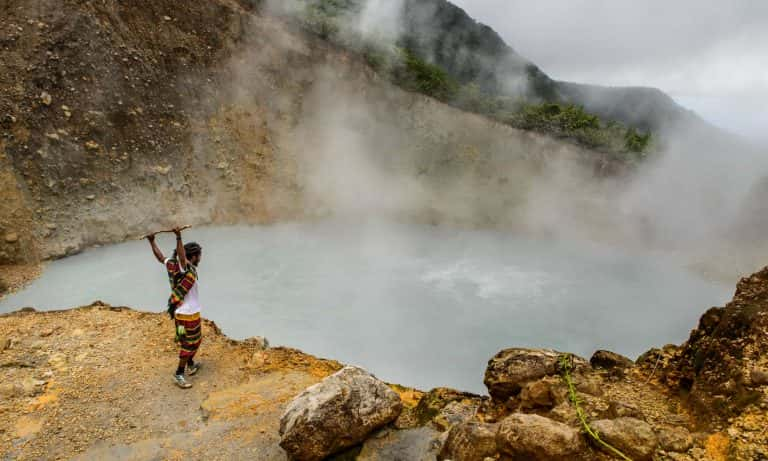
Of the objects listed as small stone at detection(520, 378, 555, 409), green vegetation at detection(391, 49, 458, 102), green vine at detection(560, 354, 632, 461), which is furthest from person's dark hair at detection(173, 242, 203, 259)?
green vegetation at detection(391, 49, 458, 102)

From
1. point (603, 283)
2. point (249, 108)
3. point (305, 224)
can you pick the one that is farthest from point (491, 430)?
point (249, 108)

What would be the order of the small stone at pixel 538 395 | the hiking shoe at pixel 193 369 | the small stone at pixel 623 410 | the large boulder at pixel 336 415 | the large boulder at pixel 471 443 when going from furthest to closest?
the hiking shoe at pixel 193 369 < the small stone at pixel 538 395 < the large boulder at pixel 336 415 < the small stone at pixel 623 410 < the large boulder at pixel 471 443

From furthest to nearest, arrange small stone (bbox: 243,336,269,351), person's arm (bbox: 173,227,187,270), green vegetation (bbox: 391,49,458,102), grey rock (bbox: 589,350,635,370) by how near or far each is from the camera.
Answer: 1. green vegetation (bbox: 391,49,458,102)
2. small stone (bbox: 243,336,269,351)
3. person's arm (bbox: 173,227,187,270)
4. grey rock (bbox: 589,350,635,370)

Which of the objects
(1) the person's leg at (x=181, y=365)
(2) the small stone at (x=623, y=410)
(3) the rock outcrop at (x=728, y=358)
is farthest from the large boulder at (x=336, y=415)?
(3) the rock outcrop at (x=728, y=358)

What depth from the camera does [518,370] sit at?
12.5 ft

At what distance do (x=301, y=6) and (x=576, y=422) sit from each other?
52.9 feet

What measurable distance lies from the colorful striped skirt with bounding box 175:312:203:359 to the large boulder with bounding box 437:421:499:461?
253 cm

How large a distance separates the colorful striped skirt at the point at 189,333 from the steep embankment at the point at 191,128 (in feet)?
23.7

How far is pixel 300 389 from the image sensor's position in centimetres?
433

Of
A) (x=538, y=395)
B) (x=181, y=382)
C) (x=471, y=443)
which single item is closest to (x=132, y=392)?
(x=181, y=382)

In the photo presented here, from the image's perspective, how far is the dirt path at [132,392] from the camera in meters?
3.60

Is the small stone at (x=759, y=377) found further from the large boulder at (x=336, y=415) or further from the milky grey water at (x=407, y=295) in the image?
the milky grey water at (x=407, y=295)

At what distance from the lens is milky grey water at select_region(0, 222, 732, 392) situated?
22.0ft

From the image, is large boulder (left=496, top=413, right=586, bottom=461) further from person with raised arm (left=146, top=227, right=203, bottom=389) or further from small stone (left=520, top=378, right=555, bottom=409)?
person with raised arm (left=146, top=227, right=203, bottom=389)
